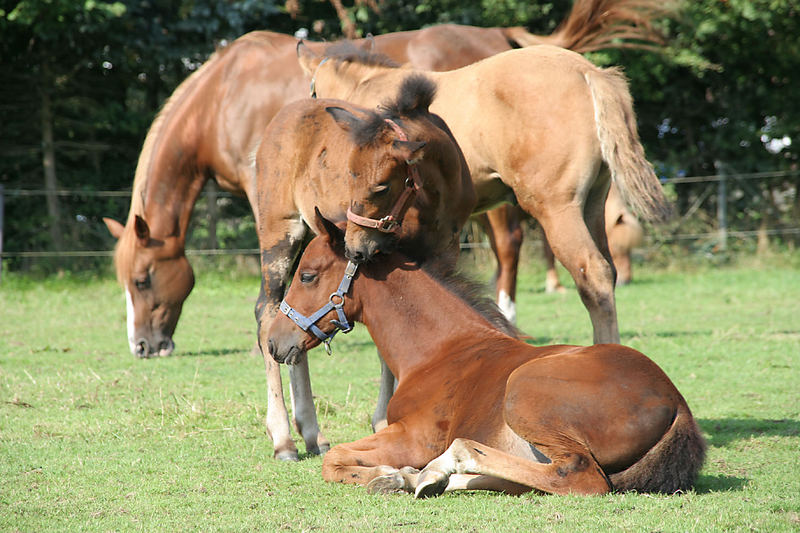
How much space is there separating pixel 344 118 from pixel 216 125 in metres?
2.70

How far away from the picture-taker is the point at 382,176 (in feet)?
14.6

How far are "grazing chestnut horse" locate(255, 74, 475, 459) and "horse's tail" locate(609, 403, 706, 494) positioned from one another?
1.47 meters

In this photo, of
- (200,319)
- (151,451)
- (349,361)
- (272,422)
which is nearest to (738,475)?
(272,422)

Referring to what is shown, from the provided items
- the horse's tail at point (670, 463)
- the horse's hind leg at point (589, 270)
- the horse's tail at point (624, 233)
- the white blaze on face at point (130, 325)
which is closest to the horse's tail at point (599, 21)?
the horse's hind leg at point (589, 270)

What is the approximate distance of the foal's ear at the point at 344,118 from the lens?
4.62 meters

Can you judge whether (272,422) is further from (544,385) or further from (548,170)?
(548,170)

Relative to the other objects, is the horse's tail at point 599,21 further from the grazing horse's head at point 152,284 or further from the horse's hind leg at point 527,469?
the horse's hind leg at point 527,469

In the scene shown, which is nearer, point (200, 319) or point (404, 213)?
point (404, 213)

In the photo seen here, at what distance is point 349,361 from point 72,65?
11.7 meters

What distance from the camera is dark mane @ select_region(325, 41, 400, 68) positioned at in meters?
6.08

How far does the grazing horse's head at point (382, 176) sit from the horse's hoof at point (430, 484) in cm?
110

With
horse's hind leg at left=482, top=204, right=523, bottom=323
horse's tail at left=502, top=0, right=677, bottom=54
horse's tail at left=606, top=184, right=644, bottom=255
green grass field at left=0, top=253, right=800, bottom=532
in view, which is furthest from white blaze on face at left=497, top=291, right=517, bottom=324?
horse's tail at left=606, top=184, right=644, bottom=255

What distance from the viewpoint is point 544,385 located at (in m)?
3.73

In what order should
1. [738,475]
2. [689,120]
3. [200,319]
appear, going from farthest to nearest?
[689,120], [200,319], [738,475]
